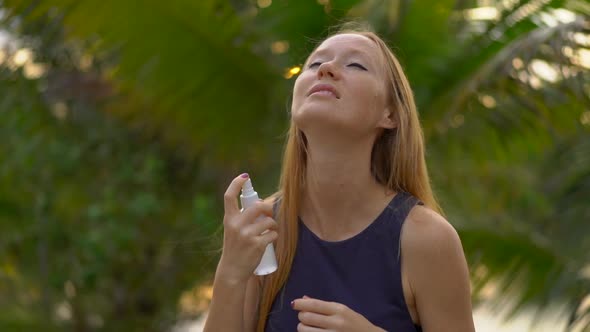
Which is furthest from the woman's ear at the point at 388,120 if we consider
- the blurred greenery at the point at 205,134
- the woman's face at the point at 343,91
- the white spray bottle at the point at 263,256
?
the blurred greenery at the point at 205,134

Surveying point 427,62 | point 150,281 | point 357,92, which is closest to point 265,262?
point 357,92

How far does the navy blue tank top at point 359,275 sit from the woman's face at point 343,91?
208mm

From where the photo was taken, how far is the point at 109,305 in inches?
334

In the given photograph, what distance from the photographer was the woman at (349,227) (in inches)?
82.5

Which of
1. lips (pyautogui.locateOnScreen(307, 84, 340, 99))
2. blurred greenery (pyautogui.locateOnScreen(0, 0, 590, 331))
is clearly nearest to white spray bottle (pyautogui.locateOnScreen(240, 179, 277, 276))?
lips (pyautogui.locateOnScreen(307, 84, 340, 99))

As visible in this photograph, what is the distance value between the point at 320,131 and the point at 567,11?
288 centimetres

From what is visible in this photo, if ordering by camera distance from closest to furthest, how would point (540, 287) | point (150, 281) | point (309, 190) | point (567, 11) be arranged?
point (309, 190), point (567, 11), point (540, 287), point (150, 281)

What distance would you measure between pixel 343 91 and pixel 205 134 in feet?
11.1

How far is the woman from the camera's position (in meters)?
2.10

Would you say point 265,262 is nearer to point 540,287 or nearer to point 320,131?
point 320,131

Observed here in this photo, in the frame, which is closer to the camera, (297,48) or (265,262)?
(265,262)

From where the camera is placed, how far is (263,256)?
216cm

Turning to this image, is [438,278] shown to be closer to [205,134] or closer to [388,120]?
[388,120]

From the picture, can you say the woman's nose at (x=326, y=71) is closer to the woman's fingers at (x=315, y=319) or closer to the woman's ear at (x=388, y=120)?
the woman's ear at (x=388, y=120)
